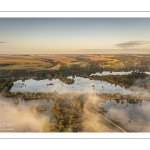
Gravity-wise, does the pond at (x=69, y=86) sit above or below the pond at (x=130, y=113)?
above

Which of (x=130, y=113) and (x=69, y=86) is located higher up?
(x=69, y=86)
